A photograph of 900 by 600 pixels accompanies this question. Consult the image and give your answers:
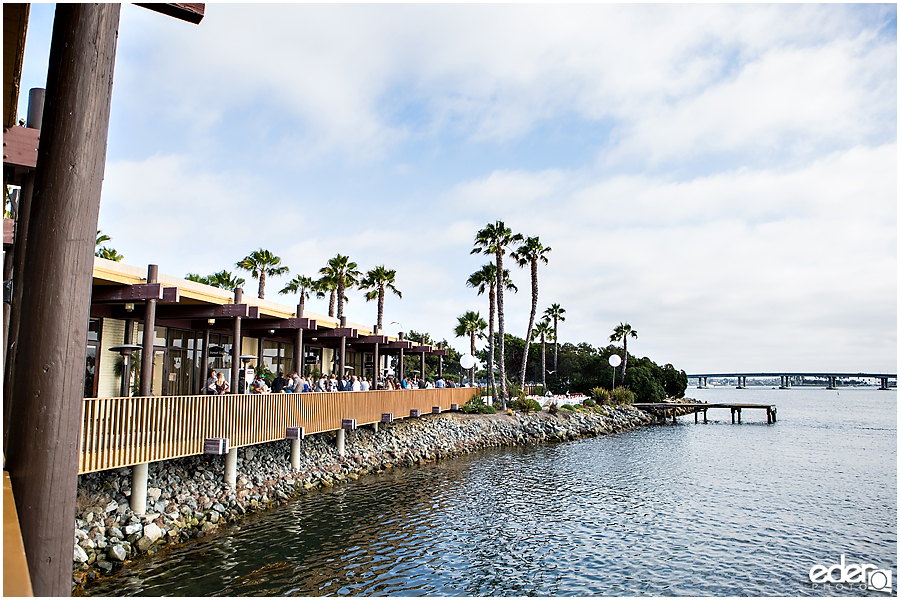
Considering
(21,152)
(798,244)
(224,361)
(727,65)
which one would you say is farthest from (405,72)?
(798,244)

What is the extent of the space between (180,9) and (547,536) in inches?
506

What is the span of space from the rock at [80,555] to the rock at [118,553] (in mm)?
471

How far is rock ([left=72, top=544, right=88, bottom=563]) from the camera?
9398 millimetres

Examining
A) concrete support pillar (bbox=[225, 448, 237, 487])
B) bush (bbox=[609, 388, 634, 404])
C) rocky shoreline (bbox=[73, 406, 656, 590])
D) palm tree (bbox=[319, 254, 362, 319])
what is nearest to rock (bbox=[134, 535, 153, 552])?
rocky shoreline (bbox=[73, 406, 656, 590])

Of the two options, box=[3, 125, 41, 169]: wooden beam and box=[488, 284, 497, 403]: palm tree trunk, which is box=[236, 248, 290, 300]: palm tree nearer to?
box=[488, 284, 497, 403]: palm tree trunk

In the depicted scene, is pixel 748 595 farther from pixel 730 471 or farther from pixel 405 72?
pixel 405 72

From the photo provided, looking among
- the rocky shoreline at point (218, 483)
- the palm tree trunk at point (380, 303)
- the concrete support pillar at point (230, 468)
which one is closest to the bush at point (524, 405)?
the rocky shoreline at point (218, 483)

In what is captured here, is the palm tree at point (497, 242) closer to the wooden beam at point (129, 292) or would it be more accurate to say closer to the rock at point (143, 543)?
the wooden beam at point (129, 292)

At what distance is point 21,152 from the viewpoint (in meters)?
7.45

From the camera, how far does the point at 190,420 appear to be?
11953mm

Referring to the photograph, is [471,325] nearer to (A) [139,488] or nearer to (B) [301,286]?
(B) [301,286]

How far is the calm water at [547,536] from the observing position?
10148mm

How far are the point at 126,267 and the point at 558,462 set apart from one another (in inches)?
732

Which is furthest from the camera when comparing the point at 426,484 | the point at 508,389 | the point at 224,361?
the point at 508,389
